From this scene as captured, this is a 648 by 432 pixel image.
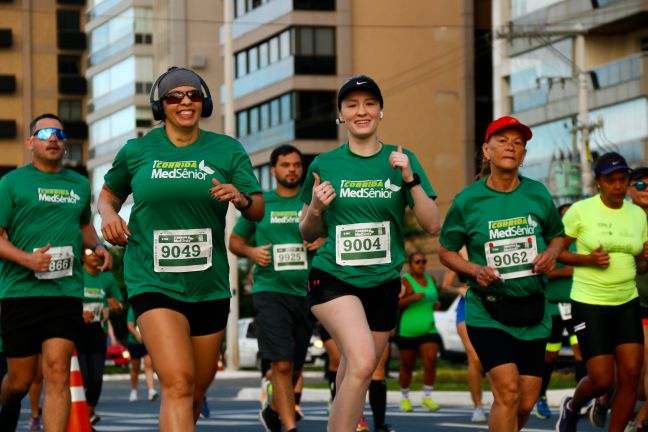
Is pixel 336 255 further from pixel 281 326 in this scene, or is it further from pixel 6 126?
pixel 6 126

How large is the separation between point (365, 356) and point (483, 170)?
7.35 ft

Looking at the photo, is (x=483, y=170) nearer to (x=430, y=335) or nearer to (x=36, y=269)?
(x=36, y=269)

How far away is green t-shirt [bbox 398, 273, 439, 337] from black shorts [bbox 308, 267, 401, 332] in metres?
8.82

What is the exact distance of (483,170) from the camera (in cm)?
1079

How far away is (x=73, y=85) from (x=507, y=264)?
319 ft

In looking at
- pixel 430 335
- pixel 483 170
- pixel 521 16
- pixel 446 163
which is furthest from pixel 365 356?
pixel 446 163

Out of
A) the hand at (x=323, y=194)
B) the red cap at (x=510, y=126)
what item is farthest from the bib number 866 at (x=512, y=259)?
the hand at (x=323, y=194)

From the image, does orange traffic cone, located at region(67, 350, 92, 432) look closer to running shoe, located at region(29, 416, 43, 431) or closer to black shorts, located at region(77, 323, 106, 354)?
black shorts, located at region(77, 323, 106, 354)

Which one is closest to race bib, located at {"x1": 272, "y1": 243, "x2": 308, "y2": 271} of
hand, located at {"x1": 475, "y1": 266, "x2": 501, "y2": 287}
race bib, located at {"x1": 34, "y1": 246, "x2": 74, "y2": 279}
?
race bib, located at {"x1": 34, "y1": 246, "x2": 74, "y2": 279}

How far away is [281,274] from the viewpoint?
13.7 metres

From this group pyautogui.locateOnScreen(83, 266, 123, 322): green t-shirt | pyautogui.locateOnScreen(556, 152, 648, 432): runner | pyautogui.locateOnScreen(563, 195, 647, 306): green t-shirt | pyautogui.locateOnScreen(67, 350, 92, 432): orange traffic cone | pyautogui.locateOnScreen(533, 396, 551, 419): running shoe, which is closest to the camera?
pyautogui.locateOnScreen(556, 152, 648, 432): runner

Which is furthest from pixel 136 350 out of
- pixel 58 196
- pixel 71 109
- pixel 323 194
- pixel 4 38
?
pixel 71 109

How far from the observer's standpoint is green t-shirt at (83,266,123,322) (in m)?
15.9

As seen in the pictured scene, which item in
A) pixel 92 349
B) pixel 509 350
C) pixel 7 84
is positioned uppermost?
pixel 7 84
